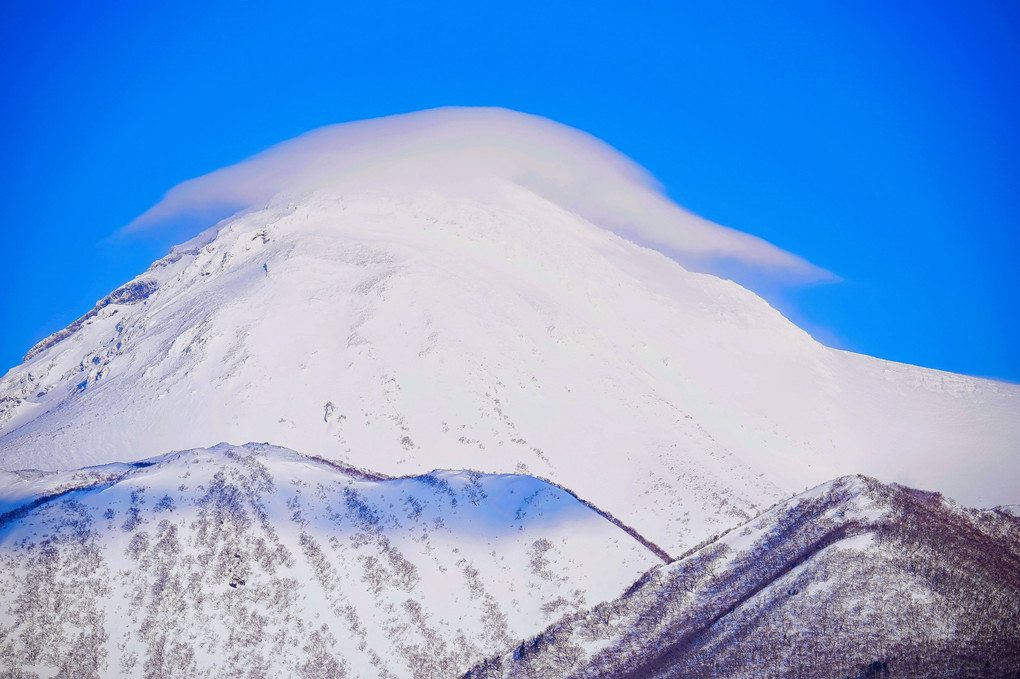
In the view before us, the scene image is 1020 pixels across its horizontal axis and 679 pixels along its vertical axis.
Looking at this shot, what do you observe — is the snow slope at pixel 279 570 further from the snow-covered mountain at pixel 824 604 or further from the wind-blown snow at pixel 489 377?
the wind-blown snow at pixel 489 377

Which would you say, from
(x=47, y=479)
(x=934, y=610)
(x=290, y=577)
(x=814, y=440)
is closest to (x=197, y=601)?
(x=290, y=577)

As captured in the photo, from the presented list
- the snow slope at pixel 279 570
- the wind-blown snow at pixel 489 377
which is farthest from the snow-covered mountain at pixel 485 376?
the snow slope at pixel 279 570

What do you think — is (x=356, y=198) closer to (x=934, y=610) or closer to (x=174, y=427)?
(x=174, y=427)

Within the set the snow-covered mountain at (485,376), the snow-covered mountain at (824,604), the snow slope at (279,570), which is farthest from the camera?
the snow-covered mountain at (485,376)

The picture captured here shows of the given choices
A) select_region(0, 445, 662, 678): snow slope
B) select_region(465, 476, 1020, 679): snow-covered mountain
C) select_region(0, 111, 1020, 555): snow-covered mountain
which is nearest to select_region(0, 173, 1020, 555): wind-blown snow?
select_region(0, 111, 1020, 555): snow-covered mountain

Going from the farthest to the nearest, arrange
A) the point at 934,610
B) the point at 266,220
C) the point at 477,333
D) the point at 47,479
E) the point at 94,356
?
the point at 266,220 < the point at 94,356 < the point at 477,333 < the point at 47,479 < the point at 934,610

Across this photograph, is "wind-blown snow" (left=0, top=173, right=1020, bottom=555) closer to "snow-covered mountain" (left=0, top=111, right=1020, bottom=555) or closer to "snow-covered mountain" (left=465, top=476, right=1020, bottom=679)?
"snow-covered mountain" (left=0, top=111, right=1020, bottom=555)
